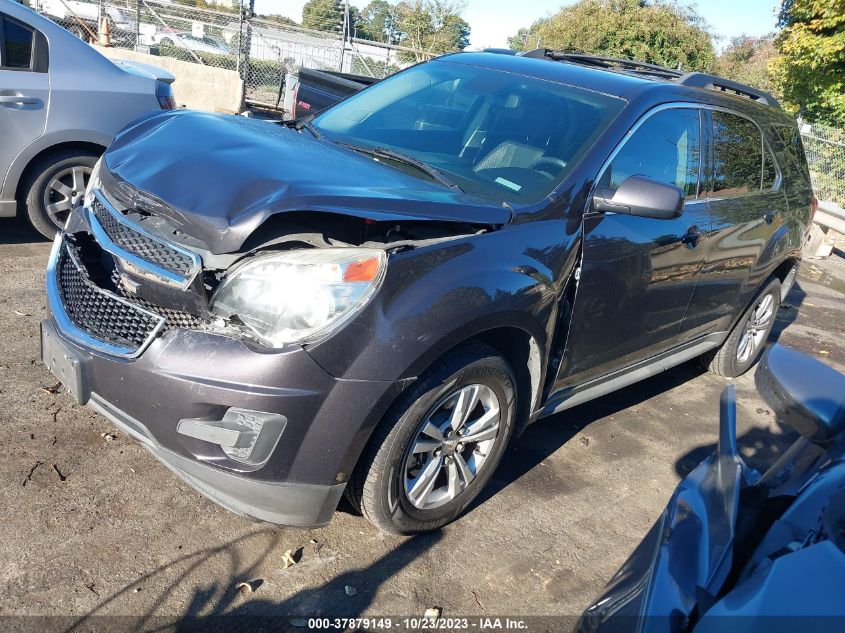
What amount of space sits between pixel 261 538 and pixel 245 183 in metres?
1.36

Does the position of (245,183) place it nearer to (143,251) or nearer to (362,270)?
(143,251)

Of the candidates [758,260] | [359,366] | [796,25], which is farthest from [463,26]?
[359,366]

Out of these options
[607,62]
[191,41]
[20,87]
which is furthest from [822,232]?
[191,41]

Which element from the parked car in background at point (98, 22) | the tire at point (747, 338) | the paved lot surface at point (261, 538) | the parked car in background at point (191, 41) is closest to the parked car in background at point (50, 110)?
the paved lot surface at point (261, 538)

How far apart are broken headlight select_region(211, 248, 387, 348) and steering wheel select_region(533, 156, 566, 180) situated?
113cm

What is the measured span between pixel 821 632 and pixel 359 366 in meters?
1.53

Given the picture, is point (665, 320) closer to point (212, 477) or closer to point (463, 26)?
point (212, 477)

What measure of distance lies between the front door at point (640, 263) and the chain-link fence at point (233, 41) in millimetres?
13185

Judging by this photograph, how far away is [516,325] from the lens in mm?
2975

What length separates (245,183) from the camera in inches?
103

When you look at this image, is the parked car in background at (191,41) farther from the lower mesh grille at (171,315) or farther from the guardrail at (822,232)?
the lower mesh grille at (171,315)

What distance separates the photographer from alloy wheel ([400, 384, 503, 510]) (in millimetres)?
2863

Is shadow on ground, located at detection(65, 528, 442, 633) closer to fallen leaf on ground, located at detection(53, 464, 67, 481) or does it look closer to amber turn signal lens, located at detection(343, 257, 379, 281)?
fallen leaf on ground, located at detection(53, 464, 67, 481)

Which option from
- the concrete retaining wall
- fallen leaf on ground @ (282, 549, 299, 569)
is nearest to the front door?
fallen leaf on ground @ (282, 549, 299, 569)
